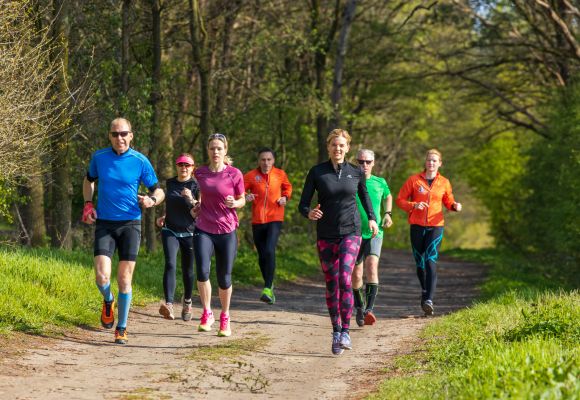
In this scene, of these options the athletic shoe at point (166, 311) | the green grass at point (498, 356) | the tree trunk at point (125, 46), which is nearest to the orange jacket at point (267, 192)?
the athletic shoe at point (166, 311)

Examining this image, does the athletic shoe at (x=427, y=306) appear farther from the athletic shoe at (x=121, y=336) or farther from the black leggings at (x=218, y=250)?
the athletic shoe at (x=121, y=336)

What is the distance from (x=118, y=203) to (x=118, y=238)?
0.39 meters

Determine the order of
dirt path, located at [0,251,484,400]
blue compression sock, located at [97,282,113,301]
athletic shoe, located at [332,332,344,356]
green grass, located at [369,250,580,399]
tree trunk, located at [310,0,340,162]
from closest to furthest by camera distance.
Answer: green grass, located at [369,250,580,399] → dirt path, located at [0,251,484,400] → athletic shoe, located at [332,332,344,356] → blue compression sock, located at [97,282,113,301] → tree trunk, located at [310,0,340,162]

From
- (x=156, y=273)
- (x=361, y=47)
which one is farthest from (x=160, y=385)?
(x=361, y=47)

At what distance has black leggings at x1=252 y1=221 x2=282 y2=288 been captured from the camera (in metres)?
14.6

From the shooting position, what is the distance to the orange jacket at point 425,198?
13.8m

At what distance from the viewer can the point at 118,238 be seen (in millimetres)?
10344

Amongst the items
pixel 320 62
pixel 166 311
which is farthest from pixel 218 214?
pixel 320 62

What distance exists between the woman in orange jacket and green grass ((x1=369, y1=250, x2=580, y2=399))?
2.85 feet

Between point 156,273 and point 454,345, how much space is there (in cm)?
763

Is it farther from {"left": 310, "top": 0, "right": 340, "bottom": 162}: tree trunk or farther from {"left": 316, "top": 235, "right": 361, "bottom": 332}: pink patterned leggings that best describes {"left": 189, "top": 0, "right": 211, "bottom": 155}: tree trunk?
{"left": 316, "top": 235, "right": 361, "bottom": 332}: pink patterned leggings

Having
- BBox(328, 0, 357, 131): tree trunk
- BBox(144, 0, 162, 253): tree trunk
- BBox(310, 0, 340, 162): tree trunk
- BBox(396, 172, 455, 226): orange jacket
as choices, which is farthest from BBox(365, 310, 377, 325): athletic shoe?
BBox(310, 0, 340, 162): tree trunk

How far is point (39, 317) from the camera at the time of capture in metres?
10.9

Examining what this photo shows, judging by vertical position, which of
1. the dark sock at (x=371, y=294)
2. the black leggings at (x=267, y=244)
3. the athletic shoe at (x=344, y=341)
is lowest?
the athletic shoe at (x=344, y=341)
